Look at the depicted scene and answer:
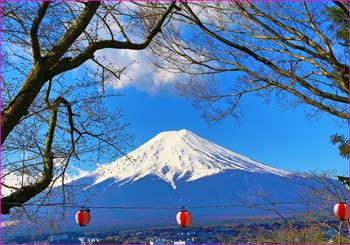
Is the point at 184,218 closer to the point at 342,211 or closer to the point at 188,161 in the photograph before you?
the point at 342,211

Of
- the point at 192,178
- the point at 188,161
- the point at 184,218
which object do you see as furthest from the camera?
the point at 192,178

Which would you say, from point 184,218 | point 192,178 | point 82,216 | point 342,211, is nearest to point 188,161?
point 192,178

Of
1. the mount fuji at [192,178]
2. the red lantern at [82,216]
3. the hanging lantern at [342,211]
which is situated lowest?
the hanging lantern at [342,211]

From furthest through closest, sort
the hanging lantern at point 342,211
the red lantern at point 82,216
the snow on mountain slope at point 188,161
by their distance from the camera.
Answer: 1. the snow on mountain slope at point 188,161
2. the hanging lantern at point 342,211
3. the red lantern at point 82,216

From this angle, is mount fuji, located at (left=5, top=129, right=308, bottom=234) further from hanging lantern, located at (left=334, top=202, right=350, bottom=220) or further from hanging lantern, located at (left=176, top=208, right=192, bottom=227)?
hanging lantern, located at (left=176, top=208, right=192, bottom=227)

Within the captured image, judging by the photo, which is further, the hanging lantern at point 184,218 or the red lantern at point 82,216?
the hanging lantern at point 184,218

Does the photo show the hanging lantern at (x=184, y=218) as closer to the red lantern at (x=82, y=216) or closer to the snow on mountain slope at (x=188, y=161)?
the red lantern at (x=82, y=216)

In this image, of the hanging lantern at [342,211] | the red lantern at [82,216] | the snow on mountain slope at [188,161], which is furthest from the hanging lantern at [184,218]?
the snow on mountain slope at [188,161]

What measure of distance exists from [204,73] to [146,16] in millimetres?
1960

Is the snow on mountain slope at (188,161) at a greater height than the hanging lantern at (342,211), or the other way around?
the snow on mountain slope at (188,161)

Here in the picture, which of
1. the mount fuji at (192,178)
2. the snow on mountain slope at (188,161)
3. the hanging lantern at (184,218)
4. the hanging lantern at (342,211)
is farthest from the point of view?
the mount fuji at (192,178)

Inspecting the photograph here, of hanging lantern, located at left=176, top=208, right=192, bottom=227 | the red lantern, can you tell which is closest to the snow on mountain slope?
hanging lantern, located at left=176, top=208, right=192, bottom=227

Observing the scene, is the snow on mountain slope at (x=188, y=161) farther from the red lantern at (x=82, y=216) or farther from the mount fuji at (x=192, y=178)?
the red lantern at (x=82, y=216)

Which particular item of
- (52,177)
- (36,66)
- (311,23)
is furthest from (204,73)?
(36,66)
